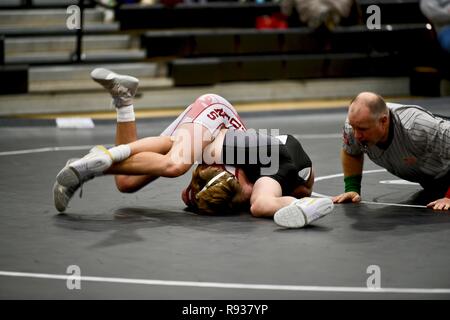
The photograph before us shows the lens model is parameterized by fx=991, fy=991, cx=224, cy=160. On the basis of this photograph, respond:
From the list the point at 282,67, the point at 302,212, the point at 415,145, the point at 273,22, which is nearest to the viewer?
the point at 302,212

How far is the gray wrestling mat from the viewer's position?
13.9 feet

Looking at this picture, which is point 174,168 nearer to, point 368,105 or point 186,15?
point 368,105

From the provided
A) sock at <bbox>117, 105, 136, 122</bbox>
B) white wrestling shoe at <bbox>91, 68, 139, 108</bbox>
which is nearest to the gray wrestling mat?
sock at <bbox>117, 105, 136, 122</bbox>

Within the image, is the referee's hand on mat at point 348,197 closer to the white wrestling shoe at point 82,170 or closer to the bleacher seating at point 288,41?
the white wrestling shoe at point 82,170

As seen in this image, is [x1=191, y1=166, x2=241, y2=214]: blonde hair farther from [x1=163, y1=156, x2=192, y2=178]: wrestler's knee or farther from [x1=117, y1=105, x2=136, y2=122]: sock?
[x1=117, y1=105, x2=136, y2=122]: sock

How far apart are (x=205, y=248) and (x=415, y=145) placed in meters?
1.53

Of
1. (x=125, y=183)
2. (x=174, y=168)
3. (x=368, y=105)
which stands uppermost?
(x=368, y=105)

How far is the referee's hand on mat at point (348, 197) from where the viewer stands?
236 inches

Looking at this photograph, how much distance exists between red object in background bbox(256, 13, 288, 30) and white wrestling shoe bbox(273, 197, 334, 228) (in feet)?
24.0

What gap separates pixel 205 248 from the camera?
4.93 m

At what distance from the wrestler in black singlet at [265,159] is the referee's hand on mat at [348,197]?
0.29 meters

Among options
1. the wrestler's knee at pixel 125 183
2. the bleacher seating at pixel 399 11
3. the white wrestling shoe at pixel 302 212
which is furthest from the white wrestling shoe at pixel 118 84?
the bleacher seating at pixel 399 11

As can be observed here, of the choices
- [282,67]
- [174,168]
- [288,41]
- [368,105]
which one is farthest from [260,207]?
[288,41]

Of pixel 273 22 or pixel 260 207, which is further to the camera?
pixel 273 22
